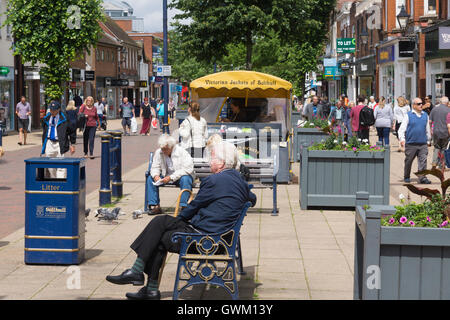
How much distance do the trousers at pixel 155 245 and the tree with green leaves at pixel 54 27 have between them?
25864mm

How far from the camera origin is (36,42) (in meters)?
32.0

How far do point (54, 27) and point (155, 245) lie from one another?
2680 cm

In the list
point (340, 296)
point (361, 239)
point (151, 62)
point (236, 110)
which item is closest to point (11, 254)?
point (340, 296)

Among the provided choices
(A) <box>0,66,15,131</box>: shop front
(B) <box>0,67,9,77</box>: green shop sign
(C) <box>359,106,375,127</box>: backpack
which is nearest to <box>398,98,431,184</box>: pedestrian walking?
(C) <box>359,106,375,127</box>: backpack

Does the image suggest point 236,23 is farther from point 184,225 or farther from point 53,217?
point 184,225

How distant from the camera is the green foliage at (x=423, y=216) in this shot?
4953 millimetres

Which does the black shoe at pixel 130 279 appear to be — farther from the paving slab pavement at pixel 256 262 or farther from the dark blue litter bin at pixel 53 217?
the dark blue litter bin at pixel 53 217

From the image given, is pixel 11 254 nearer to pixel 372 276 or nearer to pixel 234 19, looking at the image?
pixel 372 276

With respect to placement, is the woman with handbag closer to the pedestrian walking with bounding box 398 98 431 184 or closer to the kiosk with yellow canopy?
the kiosk with yellow canopy

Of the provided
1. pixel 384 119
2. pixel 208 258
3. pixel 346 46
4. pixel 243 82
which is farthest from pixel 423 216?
pixel 346 46

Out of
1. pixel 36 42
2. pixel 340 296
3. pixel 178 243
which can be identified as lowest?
pixel 340 296

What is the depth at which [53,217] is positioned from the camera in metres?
7.94

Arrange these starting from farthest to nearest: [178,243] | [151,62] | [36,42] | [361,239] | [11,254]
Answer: [151,62] → [36,42] → [11,254] → [178,243] → [361,239]

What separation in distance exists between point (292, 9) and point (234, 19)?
265 cm
